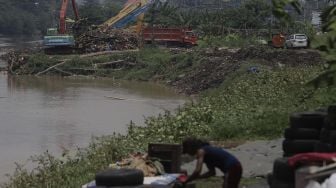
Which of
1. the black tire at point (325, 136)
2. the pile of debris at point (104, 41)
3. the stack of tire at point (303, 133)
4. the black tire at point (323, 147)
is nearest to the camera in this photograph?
the black tire at point (323, 147)

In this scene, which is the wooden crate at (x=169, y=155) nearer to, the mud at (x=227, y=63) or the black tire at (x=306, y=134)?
the black tire at (x=306, y=134)

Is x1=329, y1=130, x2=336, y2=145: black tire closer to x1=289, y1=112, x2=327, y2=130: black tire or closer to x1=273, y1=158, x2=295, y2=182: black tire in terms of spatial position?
x1=273, y1=158, x2=295, y2=182: black tire

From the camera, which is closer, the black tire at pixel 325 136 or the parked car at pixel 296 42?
the black tire at pixel 325 136

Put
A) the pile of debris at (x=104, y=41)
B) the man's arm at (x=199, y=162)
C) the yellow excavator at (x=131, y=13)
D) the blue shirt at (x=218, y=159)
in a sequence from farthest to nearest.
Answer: the yellow excavator at (x=131, y=13), the pile of debris at (x=104, y=41), the blue shirt at (x=218, y=159), the man's arm at (x=199, y=162)

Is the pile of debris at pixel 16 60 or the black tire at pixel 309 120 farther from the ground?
the black tire at pixel 309 120

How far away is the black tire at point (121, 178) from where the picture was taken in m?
8.09

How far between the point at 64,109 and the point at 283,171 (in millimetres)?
22857

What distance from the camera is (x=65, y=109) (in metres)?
30.2

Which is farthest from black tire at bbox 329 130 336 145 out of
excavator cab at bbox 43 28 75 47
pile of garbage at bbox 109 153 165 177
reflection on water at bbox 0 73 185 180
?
excavator cab at bbox 43 28 75 47

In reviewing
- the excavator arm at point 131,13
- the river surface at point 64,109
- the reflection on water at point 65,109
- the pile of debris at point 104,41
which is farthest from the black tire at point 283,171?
the excavator arm at point 131,13

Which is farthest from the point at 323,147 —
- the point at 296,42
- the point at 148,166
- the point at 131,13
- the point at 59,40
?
the point at 131,13

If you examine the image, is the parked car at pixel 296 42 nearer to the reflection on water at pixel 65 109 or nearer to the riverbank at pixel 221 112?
the riverbank at pixel 221 112

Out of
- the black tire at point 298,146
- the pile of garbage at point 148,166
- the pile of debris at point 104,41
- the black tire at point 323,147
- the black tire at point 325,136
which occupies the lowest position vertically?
the pile of debris at point 104,41

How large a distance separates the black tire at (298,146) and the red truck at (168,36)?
47.3 metres
